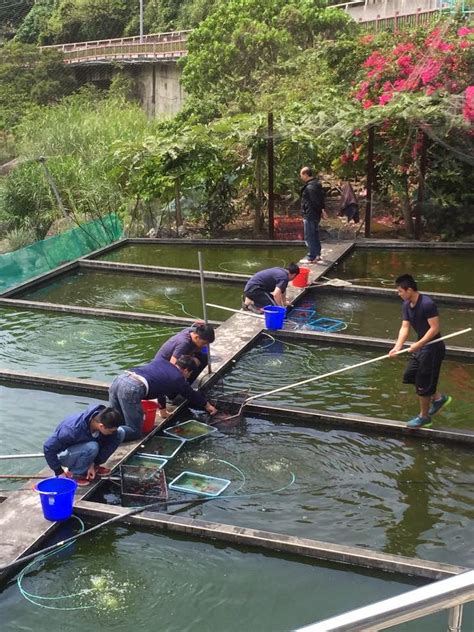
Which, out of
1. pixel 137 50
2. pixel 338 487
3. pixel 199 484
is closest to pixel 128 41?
pixel 137 50

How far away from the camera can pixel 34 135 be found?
2333cm

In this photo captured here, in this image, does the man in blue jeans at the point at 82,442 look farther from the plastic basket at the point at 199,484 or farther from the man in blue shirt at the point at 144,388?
the plastic basket at the point at 199,484

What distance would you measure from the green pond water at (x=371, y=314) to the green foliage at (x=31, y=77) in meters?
30.8

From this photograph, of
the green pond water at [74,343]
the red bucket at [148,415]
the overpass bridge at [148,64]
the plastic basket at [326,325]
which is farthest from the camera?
the overpass bridge at [148,64]

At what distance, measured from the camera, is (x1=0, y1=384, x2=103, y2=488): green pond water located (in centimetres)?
643

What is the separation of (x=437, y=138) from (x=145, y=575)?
34.2ft

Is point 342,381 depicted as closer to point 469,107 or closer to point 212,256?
point 212,256

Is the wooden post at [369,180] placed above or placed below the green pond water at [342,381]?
above

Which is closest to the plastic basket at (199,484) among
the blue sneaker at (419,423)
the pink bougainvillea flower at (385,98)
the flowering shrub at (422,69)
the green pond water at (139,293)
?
the blue sneaker at (419,423)

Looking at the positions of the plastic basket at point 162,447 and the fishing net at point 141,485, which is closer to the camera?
the fishing net at point 141,485

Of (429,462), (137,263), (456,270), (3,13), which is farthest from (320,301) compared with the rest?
(3,13)

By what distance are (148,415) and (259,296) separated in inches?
136

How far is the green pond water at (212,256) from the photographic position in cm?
1291

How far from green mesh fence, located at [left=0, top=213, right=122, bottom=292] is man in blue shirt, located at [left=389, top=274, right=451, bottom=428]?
7.40m
